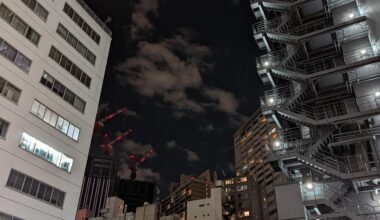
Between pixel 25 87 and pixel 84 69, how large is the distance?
8922mm

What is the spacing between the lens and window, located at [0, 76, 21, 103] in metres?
30.2

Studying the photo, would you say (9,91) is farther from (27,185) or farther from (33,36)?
(27,185)

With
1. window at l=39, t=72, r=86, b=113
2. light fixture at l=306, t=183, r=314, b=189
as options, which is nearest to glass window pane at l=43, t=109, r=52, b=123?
window at l=39, t=72, r=86, b=113

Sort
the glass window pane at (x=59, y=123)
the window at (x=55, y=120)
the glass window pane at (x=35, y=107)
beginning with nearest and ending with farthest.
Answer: the glass window pane at (x=35, y=107), the window at (x=55, y=120), the glass window pane at (x=59, y=123)

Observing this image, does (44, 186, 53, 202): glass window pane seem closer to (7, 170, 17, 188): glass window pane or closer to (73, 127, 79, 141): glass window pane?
(7, 170, 17, 188): glass window pane

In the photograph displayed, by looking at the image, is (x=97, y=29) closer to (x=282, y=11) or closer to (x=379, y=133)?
(x=282, y=11)

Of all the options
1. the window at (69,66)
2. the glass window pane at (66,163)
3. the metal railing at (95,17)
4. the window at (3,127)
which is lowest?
the glass window pane at (66,163)

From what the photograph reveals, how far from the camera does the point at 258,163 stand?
5915 inches

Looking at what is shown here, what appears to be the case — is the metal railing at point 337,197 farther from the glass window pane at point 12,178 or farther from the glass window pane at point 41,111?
the glass window pane at point 41,111

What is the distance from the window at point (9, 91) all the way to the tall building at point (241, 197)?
314ft

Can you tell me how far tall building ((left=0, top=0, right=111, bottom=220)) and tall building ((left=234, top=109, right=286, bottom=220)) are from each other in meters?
82.4

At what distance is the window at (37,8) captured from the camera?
35.3m

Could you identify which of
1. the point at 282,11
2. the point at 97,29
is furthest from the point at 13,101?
the point at 282,11

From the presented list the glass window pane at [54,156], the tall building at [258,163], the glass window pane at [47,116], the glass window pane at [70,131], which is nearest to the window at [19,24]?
the glass window pane at [47,116]
